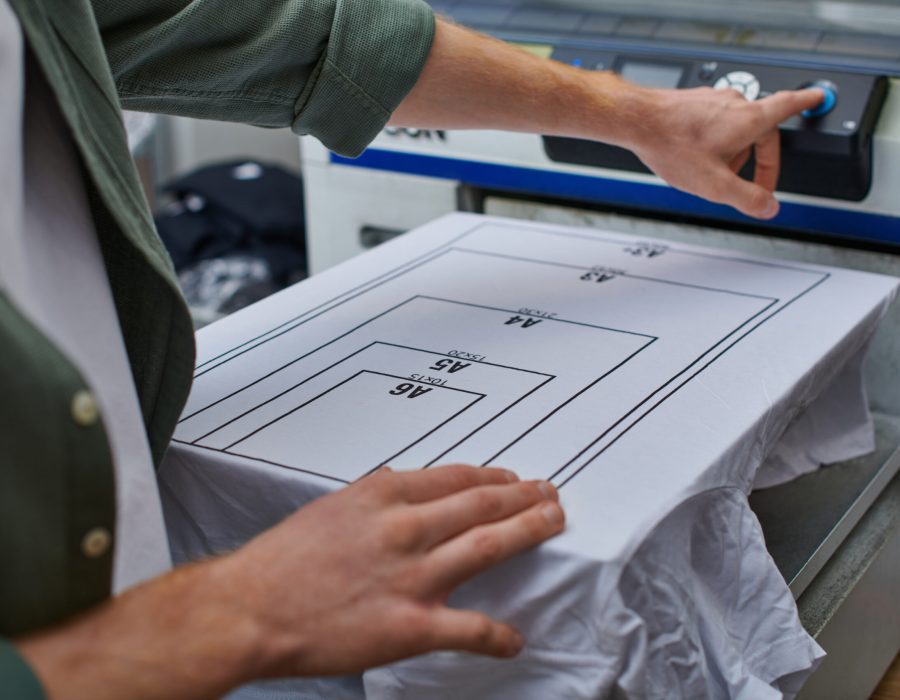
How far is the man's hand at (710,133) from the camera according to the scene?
1.04 m

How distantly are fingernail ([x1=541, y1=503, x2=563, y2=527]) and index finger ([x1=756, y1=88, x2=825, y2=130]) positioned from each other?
1.81 feet

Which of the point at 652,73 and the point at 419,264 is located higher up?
the point at 652,73

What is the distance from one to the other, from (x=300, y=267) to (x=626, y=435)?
3.99ft

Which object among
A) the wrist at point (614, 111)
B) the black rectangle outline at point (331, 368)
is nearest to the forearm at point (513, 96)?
the wrist at point (614, 111)

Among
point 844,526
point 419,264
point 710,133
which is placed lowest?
point 844,526

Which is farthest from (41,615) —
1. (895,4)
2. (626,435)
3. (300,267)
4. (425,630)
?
(300,267)

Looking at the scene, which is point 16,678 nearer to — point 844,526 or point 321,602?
point 321,602

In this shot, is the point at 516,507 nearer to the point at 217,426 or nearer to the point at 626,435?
the point at 626,435

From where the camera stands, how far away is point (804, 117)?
1.08m

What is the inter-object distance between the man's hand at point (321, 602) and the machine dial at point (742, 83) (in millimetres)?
611

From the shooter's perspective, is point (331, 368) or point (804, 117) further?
point (804, 117)

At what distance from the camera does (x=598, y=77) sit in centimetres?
106

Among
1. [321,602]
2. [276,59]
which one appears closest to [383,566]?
[321,602]

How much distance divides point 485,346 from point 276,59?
0.86ft
